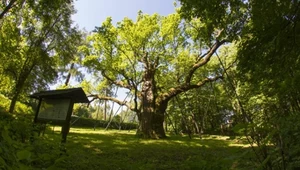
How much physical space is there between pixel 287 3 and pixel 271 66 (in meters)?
1.26

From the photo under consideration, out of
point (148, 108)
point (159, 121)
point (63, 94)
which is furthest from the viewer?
point (148, 108)

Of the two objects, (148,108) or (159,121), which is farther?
(148,108)

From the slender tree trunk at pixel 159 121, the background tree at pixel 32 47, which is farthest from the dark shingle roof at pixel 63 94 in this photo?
the slender tree trunk at pixel 159 121

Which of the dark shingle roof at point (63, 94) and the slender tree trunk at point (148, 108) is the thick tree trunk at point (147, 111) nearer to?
the slender tree trunk at point (148, 108)

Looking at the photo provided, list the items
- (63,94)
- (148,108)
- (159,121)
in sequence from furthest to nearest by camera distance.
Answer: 1. (148,108)
2. (159,121)
3. (63,94)

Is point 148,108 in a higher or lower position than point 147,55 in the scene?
lower

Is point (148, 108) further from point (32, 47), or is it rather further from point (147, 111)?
point (32, 47)

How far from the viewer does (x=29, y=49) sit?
12.6 m

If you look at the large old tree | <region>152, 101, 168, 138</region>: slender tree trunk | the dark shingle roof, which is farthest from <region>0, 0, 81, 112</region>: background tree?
<region>152, 101, 168, 138</region>: slender tree trunk

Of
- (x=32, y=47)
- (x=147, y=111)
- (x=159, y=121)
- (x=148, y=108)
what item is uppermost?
(x=32, y=47)

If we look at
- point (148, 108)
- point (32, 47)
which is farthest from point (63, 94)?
point (32, 47)

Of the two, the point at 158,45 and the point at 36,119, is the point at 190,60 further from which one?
the point at 36,119

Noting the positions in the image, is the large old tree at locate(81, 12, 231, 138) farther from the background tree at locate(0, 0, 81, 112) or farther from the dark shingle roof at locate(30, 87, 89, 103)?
the dark shingle roof at locate(30, 87, 89, 103)

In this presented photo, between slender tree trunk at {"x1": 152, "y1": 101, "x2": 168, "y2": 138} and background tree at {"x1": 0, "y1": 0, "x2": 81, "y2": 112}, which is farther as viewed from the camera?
slender tree trunk at {"x1": 152, "y1": 101, "x2": 168, "y2": 138}
